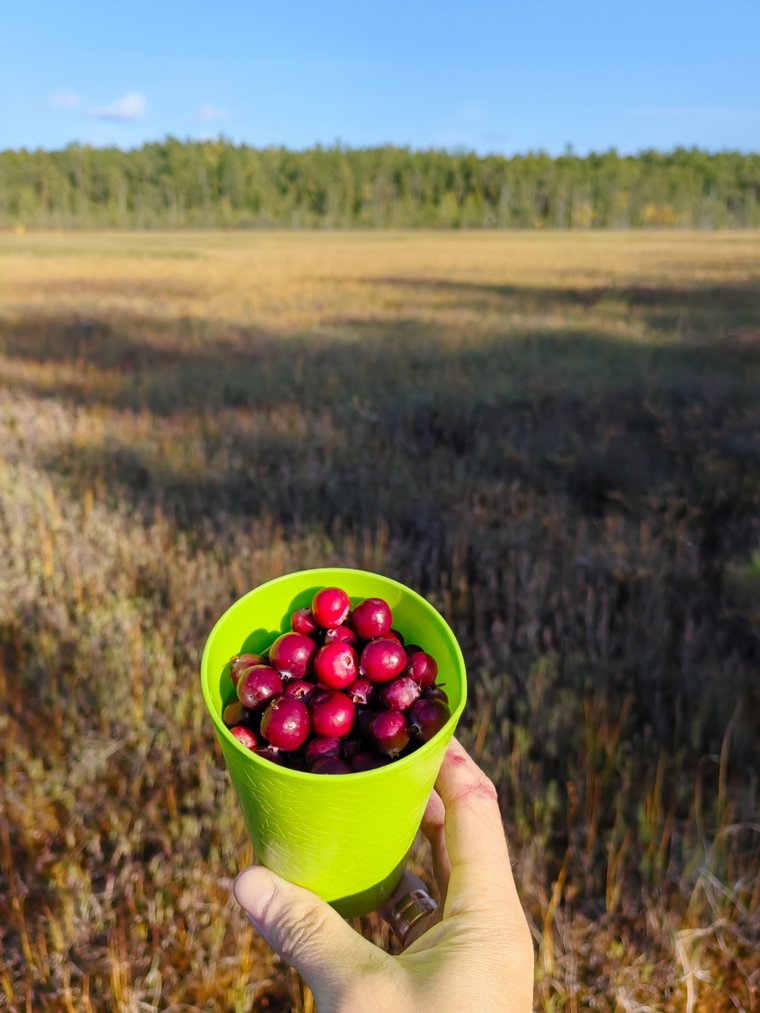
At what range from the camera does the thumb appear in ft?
3.61

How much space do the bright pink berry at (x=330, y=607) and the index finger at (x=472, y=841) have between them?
0.40 m

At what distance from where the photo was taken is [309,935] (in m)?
1.20

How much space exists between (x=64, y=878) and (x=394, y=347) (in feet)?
27.5

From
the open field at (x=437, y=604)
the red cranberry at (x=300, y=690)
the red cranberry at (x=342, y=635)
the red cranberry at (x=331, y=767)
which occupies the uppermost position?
the red cranberry at (x=342, y=635)

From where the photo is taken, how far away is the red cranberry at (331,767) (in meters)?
1.20

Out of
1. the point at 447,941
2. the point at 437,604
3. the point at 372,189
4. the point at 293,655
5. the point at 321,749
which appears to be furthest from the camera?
the point at 372,189

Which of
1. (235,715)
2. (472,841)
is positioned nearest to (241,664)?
(235,715)

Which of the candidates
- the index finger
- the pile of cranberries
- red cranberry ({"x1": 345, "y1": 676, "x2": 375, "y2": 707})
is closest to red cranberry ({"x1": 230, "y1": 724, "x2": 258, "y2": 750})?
the pile of cranberries

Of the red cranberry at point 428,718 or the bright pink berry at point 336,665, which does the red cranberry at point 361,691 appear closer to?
the bright pink berry at point 336,665

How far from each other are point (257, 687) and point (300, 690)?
0.31ft

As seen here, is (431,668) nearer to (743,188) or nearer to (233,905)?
(233,905)

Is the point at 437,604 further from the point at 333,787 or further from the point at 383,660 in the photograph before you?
the point at 333,787

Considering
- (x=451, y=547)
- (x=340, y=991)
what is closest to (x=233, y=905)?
(x=340, y=991)

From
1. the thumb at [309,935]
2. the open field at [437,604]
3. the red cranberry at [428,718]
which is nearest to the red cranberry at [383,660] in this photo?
the red cranberry at [428,718]
